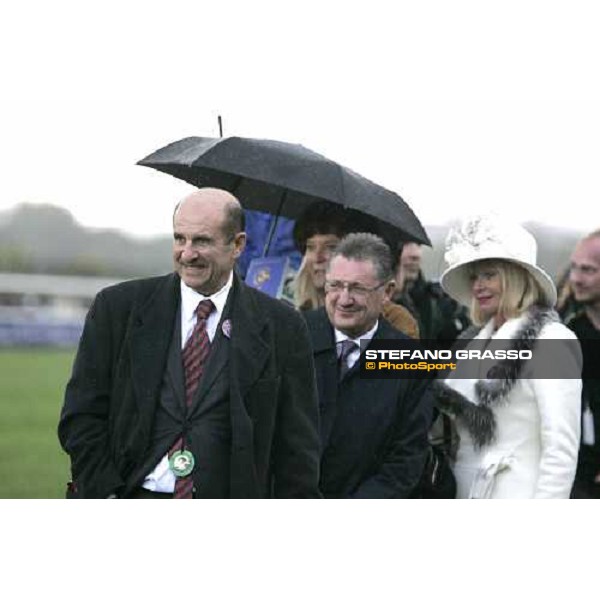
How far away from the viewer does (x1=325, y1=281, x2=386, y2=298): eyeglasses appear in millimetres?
3785

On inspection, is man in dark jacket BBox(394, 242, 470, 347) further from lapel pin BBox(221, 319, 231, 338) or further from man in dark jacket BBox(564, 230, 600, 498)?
lapel pin BBox(221, 319, 231, 338)

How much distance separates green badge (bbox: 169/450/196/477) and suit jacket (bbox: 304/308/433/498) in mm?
436

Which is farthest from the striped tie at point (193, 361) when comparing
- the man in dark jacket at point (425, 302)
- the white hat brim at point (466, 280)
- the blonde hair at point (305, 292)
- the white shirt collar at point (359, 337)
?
the white hat brim at point (466, 280)

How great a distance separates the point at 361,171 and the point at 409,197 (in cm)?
17

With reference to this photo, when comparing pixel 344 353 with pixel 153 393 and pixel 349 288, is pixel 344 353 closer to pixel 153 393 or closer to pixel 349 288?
pixel 349 288

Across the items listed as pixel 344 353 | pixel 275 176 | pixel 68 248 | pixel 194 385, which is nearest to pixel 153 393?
pixel 194 385

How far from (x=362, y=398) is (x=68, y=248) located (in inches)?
39.3

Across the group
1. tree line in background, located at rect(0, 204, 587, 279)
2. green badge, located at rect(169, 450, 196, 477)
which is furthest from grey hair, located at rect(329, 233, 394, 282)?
green badge, located at rect(169, 450, 196, 477)

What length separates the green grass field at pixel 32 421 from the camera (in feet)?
11.8

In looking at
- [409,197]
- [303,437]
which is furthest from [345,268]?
[303,437]

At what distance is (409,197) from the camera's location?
3.76 metres

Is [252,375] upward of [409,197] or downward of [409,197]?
downward

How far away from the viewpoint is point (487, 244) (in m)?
3.77
